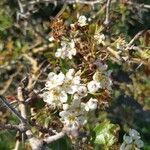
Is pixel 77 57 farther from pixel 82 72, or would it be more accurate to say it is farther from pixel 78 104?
pixel 78 104

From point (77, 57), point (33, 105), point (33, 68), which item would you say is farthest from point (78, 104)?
point (33, 68)

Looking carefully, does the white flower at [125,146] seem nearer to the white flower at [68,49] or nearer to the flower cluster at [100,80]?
the flower cluster at [100,80]

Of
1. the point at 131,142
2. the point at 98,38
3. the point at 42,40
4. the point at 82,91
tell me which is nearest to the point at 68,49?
the point at 98,38

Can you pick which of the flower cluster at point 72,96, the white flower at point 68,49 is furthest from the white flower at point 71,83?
the white flower at point 68,49

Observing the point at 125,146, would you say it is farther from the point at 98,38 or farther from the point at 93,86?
the point at 98,38

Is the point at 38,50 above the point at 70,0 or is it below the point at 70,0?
below

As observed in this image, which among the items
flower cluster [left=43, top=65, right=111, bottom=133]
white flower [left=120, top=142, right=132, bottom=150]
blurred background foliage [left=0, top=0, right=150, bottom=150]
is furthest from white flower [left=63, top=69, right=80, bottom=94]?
blurred background foliage [left=0, top=0, right=150, bottom=150]
